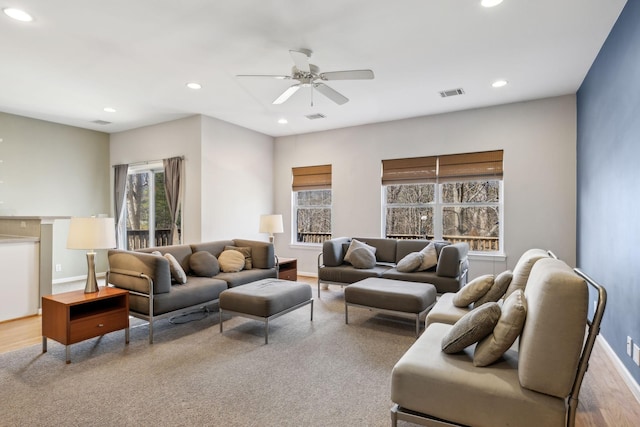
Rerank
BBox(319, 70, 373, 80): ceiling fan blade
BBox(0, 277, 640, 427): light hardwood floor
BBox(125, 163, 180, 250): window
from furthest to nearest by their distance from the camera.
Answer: BBox(125, 163, 180, 250): window, BBox(319, 70, 373, 80): ceiling fan blade, BBox(0, 277, 640, 427): light hardwood floor

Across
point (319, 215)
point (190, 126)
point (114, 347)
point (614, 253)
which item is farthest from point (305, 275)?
point (614, 253)

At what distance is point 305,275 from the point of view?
280 inches

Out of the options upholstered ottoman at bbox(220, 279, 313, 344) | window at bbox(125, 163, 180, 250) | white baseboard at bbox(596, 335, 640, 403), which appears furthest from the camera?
window at bbox(125, 163, 180, 250)

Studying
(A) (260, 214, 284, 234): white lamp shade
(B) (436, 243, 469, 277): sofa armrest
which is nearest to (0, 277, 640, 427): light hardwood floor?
(B) (436, 243, 469, 277): sofa armrest

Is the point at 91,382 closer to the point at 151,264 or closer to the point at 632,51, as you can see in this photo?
the point at 151,264

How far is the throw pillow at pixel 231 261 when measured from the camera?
15.6ft

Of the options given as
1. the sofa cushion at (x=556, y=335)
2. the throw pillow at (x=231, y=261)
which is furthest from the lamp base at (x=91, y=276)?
the sofa cushion at (x=556, y=335)

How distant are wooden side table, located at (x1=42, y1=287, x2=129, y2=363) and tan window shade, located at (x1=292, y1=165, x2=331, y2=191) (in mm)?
4252

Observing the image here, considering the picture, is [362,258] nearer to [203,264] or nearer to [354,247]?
[354,247]

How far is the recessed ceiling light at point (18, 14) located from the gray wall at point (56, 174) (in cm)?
379

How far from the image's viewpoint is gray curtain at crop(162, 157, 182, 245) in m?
5.93

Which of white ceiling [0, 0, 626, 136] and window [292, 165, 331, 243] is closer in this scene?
white ceiling [0, 0, 626, 136]

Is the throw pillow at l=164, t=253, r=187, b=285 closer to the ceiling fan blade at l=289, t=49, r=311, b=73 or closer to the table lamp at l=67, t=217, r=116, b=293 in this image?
the table lamp at l=67, t=217, r=116, b=293

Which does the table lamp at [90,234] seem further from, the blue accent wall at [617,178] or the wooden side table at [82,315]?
the blue accent wall at [617,178]
